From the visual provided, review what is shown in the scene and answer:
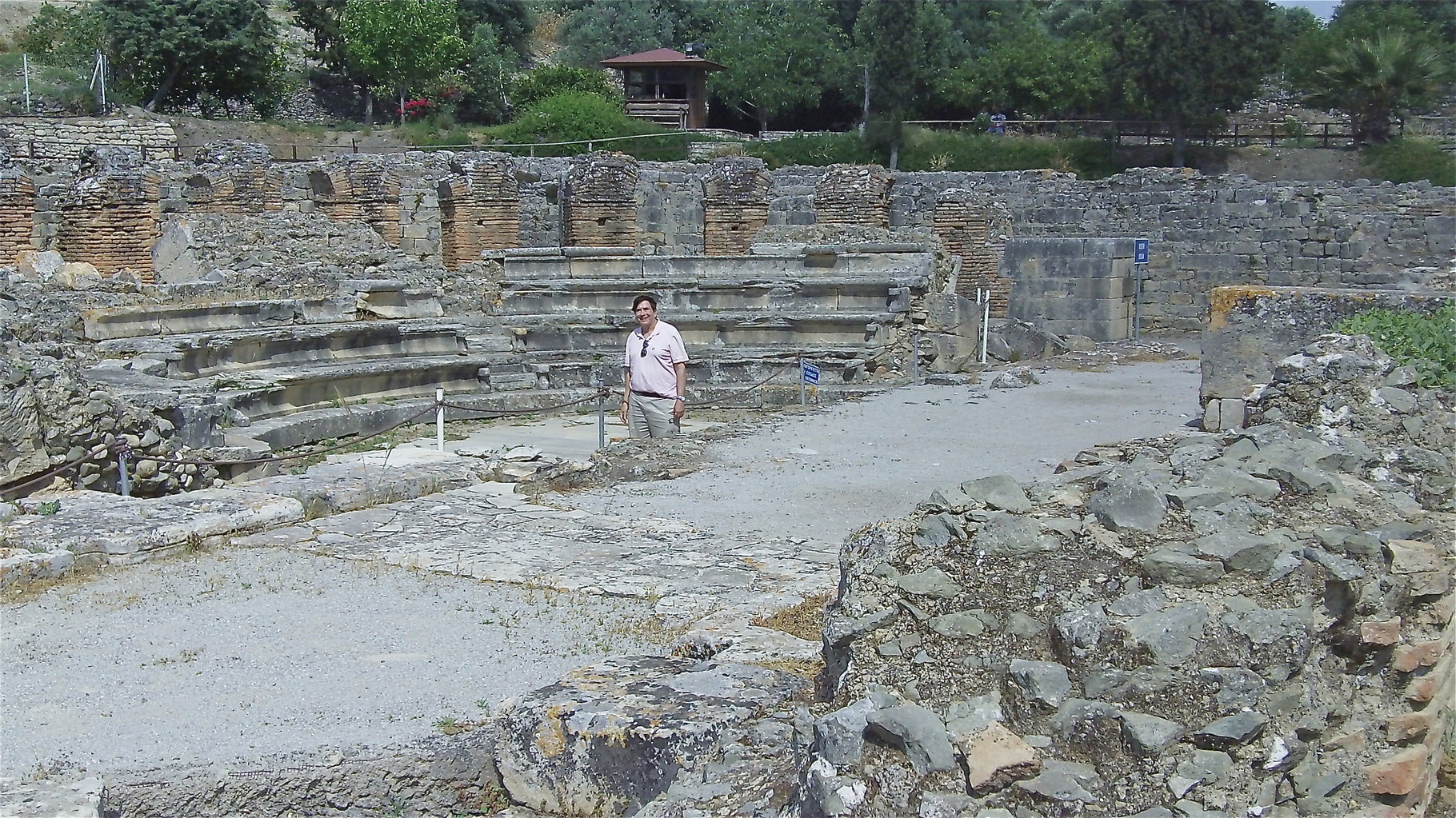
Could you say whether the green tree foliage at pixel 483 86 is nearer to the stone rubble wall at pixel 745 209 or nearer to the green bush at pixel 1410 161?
the stone rubble wall at pixel 745 209

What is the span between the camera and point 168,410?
9391 mm

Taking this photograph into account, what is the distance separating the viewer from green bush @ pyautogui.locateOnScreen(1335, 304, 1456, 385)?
23.1ft

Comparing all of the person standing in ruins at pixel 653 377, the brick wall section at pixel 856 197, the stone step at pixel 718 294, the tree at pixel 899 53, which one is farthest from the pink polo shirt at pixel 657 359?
the tree at pixel 899 53

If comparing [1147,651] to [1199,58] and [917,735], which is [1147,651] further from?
[1199,58]

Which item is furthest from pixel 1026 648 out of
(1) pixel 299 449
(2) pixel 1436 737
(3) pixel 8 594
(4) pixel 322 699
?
(1) pixel 299 449

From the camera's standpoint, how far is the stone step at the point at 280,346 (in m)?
11.6

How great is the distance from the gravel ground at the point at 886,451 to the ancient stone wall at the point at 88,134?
78.6 ft

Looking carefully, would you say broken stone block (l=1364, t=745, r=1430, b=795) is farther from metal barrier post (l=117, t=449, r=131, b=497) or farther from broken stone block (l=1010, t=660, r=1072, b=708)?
metal barrier post (l=117, t=449, r=131, b=497)

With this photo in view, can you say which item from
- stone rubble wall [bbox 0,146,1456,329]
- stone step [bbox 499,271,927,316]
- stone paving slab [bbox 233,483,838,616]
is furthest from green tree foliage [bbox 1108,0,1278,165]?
stone paving slab [bbox 233,483,838,616]

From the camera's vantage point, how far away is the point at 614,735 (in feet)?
13.3

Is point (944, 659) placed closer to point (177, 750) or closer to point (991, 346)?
point (177, 750)

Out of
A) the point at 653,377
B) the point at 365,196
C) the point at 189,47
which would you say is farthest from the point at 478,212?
the point at 189,47

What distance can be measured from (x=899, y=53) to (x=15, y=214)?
32.6 metres

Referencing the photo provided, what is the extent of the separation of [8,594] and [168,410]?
3.82 meters
